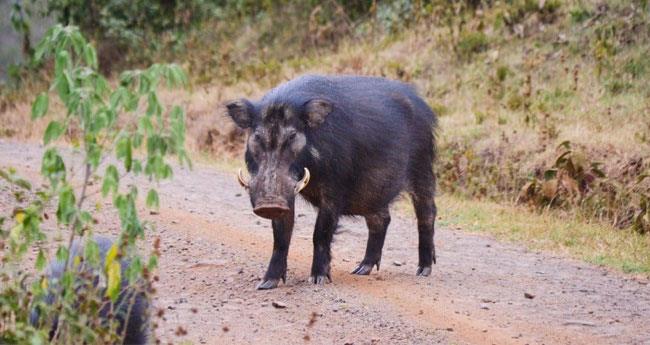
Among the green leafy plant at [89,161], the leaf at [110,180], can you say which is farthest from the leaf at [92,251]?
the leaf at [110,180]

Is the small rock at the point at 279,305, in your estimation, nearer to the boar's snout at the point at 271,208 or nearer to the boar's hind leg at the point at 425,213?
the boar's snout at the point at 271,208

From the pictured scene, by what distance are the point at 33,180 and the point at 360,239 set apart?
3.67 metres

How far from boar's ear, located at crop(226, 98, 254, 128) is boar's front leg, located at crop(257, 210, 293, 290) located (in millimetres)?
690

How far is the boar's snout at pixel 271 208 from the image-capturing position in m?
7.59

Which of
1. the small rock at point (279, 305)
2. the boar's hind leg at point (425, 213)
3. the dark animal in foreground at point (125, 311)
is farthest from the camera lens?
the boar's hind leg at point (425, 213)

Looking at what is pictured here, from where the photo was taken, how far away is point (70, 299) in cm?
500

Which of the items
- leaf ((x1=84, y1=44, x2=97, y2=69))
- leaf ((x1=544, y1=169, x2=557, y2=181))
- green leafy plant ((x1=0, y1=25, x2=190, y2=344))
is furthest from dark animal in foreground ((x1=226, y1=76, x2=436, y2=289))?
leaf ((x1=84, y1=44, x2=97, y2=69))

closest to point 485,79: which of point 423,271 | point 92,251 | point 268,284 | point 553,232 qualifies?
point 553,232

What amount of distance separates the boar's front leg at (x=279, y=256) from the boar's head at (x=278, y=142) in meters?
0.35

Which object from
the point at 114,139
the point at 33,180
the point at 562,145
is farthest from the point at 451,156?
the point at 114,139

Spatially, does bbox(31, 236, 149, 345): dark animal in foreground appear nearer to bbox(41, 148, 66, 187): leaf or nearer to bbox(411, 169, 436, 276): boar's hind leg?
bbox(41, 148, 66, 187): leaf

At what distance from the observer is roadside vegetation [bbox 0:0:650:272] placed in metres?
11.4

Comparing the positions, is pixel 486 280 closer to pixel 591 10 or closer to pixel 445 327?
pixel 445 327

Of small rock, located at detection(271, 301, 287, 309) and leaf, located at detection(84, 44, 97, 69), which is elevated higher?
leaf, located at detection(84, 44, 97, 69)
